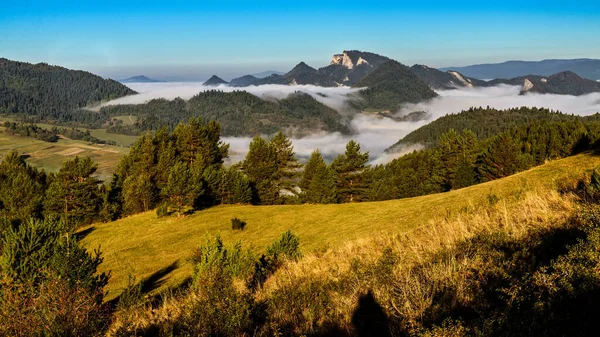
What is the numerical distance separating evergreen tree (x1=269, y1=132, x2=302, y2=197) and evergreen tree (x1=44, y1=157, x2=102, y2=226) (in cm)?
3123

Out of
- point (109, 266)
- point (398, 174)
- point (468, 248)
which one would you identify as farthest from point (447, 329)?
point (398, 174)

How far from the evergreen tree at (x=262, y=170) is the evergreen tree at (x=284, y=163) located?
777 mm

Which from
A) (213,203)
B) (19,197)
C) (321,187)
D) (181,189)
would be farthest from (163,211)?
(321,187)

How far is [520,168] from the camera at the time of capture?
63219 millimetres

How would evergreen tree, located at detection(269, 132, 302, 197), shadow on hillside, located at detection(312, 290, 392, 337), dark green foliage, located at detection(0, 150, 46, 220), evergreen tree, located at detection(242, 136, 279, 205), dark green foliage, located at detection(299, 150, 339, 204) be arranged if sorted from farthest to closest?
evergreen tree, located at detection(269, 132, 302, 197) < evergreen tree, located at detection(242, 136, 279, 205) < dark green foliage, located at detection(299, 150, 339, 204) < dark green foliage, located at detection(0, 150, 46, 220) < shadow on hillside, located at detection(312, 290, 392, 337)

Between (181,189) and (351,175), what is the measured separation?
120ft

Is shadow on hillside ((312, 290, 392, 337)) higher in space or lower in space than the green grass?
higher

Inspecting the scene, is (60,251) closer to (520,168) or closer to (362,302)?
(362,302)

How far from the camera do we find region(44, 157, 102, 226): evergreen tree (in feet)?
170

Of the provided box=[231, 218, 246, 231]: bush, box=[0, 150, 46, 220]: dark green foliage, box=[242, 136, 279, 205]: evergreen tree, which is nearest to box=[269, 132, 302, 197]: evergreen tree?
box=[242, 136, 279, 205]: evergreen tree

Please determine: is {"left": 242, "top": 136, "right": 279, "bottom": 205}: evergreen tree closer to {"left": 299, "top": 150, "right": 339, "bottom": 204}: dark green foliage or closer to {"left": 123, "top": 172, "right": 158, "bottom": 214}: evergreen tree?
{"left": 299, "top": 150, "right": 339, "bottom": 204}: dark green foliage

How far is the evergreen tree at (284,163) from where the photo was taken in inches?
2680

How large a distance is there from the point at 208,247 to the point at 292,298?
7584 mm

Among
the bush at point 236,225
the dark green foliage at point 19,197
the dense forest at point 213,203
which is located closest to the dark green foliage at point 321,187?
the dense forest at point 213,203
